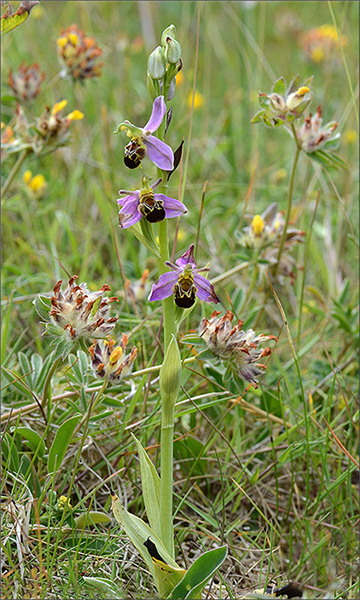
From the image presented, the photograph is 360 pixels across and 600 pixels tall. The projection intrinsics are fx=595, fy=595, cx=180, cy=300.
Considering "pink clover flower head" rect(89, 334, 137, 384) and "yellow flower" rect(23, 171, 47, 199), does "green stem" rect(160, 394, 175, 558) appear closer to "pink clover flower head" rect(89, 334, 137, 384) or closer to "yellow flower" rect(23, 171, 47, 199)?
"pink clover flower head" rect(89, 334, 137, 384)

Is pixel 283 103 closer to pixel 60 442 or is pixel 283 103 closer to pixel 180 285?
pixel 180 285

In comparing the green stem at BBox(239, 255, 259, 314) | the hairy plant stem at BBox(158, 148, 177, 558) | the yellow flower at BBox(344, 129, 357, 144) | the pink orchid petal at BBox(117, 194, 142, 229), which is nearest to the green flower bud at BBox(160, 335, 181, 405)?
the hairy plant stem at BBox(158, 148, 177, 558)

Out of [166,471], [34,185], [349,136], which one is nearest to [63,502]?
[166,471]

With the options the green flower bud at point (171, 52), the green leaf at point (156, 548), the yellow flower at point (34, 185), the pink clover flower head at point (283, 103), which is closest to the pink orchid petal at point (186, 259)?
the green flower bud at point (171, 52)

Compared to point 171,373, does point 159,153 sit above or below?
above

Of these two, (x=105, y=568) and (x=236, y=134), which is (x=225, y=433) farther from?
(x=236, y=134)

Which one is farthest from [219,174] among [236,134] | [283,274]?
[283,274]

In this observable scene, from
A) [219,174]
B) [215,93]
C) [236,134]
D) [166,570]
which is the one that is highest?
[215,93]
